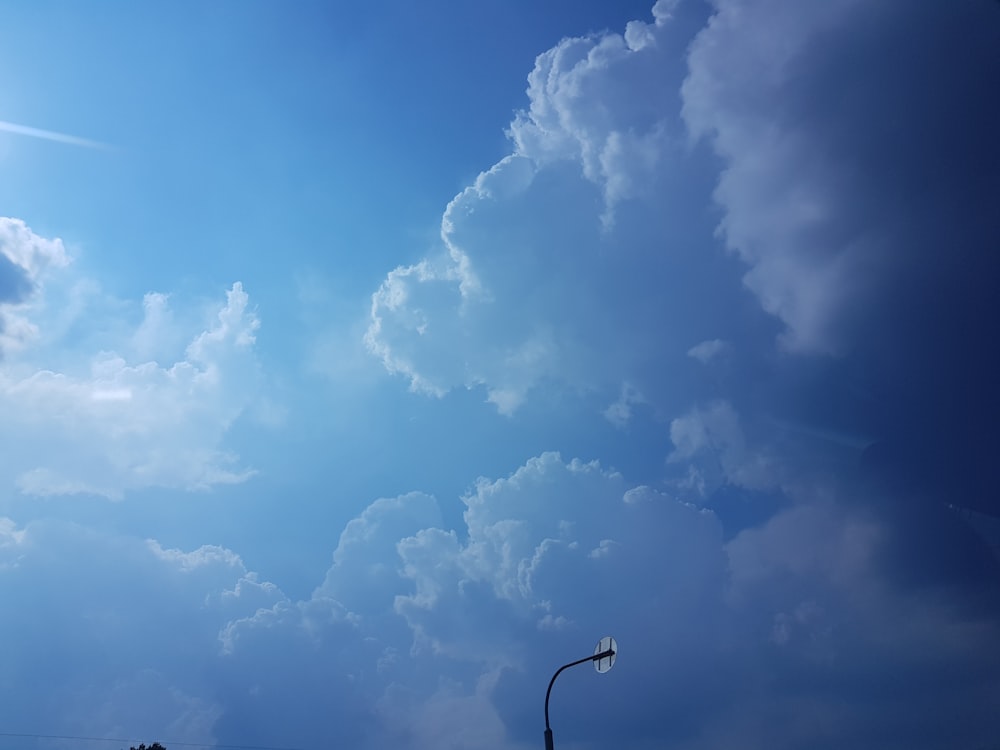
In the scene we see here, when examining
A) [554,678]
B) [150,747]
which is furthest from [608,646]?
[150,747]

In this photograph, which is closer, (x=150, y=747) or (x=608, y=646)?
(x=608, y=646)

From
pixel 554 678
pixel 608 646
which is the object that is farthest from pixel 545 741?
pixel 608 646

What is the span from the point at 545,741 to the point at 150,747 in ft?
178

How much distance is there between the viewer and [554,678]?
75.4ft

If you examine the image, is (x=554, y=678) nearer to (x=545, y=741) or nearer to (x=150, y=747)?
(x=545, y=741)

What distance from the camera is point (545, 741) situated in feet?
68.0

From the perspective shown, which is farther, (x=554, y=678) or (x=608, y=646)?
(x=554, y=678)

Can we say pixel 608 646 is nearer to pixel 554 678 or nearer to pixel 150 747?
pixel 554 678

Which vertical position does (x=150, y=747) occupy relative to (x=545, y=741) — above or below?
above

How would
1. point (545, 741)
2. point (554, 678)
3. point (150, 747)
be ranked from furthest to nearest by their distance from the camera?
point (150, 747)
point (554, 678)
point (545, 741)

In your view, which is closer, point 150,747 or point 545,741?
point 545,741

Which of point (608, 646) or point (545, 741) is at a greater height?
point (608, 646)

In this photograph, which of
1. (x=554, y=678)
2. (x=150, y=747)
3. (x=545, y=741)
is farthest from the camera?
(x=150, y=747)

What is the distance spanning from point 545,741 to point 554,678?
255 cm
